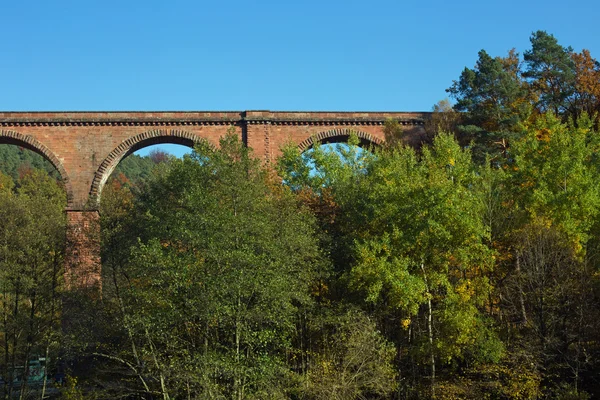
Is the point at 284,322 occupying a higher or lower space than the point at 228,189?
lower

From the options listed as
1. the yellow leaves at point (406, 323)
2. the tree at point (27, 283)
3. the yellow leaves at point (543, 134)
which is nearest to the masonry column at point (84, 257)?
the tree at point (27, 283)

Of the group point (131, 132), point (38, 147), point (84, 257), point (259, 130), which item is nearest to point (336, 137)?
point (259, 130)

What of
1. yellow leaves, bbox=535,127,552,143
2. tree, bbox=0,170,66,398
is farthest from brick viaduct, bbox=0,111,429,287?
tree, bbox=0,170,66,398

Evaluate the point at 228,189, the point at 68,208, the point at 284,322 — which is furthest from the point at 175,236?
the point at 68,208

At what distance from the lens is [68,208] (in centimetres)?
3903

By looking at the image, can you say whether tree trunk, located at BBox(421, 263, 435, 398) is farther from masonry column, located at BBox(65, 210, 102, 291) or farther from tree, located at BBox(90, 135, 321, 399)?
masonry column, located at BBox(65, 210, 102, 291)

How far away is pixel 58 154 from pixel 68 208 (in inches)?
116

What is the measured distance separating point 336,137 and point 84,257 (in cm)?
1687

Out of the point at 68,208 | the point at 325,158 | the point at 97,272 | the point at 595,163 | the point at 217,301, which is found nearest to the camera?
the point at 217,301

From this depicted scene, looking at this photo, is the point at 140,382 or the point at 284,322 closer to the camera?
the point at 284,322

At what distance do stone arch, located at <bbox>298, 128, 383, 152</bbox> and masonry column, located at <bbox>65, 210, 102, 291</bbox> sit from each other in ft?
46.1

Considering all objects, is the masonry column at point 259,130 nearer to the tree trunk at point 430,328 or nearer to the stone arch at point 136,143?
the stone arch at point 136,143

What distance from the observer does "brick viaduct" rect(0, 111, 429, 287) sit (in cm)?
4012

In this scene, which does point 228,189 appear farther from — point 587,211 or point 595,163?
point 595,163
